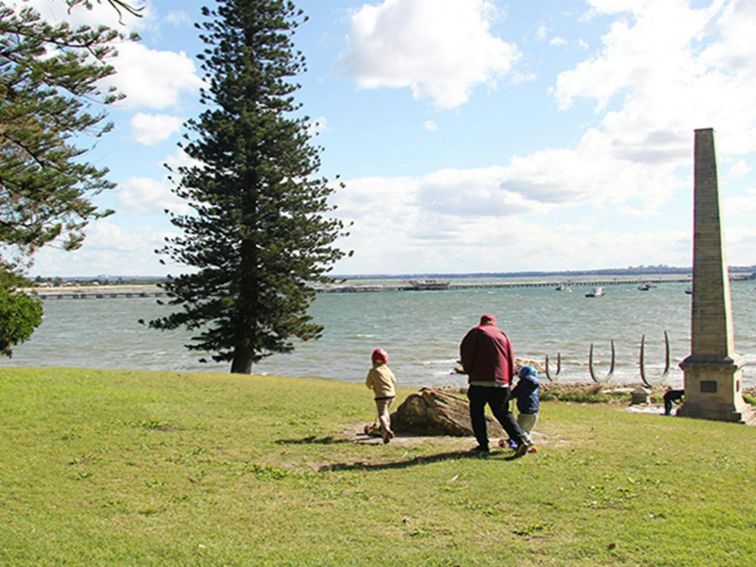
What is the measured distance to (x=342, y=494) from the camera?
7.20 m

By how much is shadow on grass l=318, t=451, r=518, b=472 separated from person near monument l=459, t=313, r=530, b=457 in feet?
0.95

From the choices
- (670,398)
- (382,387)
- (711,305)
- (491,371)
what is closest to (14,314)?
(382,387)

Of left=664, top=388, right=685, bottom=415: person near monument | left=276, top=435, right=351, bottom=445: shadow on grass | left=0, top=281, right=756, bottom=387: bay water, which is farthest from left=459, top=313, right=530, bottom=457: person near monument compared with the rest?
left=0, top=281, right=756, bottom=387: bay water

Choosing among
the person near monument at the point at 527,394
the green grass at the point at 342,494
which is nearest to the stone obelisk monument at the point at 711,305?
the green grass at the point at 342,494

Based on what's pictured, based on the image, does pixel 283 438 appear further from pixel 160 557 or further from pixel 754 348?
pixel 754 348

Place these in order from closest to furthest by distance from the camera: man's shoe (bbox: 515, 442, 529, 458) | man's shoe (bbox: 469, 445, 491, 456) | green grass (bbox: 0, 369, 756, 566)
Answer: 1. green grass (bbox: 0, 369, 756, 566)
2. man's shoe (bbox: 515, 442, 529, 458)
3. man's shoe (bbox: 469, 445, 491, 456)

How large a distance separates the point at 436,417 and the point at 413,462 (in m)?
1.66

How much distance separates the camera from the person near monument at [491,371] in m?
8.45

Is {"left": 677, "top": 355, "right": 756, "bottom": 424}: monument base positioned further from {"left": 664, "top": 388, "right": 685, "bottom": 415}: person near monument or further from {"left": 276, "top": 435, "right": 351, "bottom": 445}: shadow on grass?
{"left": 276, "top": 435, "right": 351, "bottom": 445}: shadow on grass

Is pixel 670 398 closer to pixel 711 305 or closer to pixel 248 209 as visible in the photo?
pixel 711 305

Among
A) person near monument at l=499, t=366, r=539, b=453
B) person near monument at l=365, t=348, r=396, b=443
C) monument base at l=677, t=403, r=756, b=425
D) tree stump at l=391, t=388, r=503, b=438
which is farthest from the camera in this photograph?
monument base at l=677, t=403, r=756, b=425

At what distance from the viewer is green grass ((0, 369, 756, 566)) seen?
560 cm

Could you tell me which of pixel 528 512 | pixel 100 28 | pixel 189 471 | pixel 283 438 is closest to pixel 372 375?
pixel 283 438

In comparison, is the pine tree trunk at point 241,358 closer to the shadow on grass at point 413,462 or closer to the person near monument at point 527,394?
the person near monument at point 527,394
